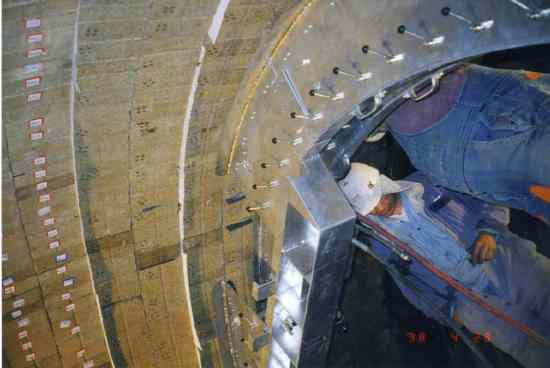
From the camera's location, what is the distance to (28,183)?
393 centimetres

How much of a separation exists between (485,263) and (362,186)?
1.23 m

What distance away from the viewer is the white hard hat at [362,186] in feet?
13.9

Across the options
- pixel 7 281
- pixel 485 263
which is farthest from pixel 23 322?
pixel 485 263

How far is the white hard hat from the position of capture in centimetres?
423

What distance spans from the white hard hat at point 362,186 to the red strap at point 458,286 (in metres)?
0.19

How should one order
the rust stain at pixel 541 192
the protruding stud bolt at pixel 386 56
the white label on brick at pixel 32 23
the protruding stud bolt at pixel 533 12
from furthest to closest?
the rust stain at pixel 541 192, the white label on brick at pixel 32 23, the protruding stud bolt at pixel 386 56, the protruding stud bolt at pixel 533 12

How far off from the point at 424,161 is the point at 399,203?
396mm

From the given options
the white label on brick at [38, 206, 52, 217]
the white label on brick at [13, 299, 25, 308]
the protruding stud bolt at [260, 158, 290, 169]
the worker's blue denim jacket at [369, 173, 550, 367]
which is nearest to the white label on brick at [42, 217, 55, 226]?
the white label on brick at [38, 206, 52, 217]

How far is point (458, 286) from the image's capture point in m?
4.49

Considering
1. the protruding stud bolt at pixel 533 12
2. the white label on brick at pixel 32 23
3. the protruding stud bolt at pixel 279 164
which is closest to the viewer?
the protruding stud bolt at pixel 533 12

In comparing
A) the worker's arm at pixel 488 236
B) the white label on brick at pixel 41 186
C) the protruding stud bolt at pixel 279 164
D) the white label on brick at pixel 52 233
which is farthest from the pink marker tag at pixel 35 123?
the worker's arm at pixel 488 236

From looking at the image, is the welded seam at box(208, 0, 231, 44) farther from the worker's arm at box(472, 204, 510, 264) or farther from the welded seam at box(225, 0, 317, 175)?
the worker's arm at box(472, 204, 510, 264)

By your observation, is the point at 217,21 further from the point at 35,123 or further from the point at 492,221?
the point at 492,221

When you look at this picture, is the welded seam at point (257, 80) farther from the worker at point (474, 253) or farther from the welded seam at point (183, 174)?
the worker at point (474, 253)
